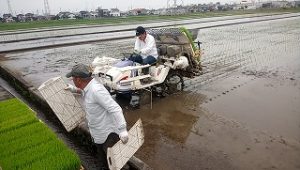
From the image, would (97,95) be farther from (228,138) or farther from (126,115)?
(126,115)

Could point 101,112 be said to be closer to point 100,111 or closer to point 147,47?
point 100,111

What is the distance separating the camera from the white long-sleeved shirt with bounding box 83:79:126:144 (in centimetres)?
360

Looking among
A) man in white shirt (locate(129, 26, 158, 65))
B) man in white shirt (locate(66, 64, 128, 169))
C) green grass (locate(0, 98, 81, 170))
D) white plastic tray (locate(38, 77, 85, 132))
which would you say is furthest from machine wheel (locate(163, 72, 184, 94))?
man in white shirt (locate(66, 64, 128, 169))

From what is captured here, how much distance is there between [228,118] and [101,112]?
12.5 feet

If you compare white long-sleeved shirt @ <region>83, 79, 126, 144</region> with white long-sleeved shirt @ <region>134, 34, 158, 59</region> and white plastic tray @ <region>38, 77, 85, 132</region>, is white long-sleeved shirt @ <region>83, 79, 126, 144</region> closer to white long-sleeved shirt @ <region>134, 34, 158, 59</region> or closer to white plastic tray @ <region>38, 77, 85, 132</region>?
white plastic tray @ <region>38, 77, 85, 132</region>

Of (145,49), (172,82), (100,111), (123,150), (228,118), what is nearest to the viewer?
(100,111)

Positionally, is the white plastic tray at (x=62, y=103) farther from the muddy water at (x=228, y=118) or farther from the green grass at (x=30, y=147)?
the muddy water at (x=228, y=118)

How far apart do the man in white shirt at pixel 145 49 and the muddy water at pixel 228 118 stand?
1143 mm

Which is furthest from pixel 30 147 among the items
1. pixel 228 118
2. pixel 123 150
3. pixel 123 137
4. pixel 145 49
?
pixel 228 118

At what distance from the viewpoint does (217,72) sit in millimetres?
11133

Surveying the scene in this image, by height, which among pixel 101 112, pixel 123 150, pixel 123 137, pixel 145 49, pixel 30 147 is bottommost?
pixel 30 147

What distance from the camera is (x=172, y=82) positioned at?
8.56m

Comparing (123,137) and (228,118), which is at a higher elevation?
(123,137)

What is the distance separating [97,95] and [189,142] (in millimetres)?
2734
